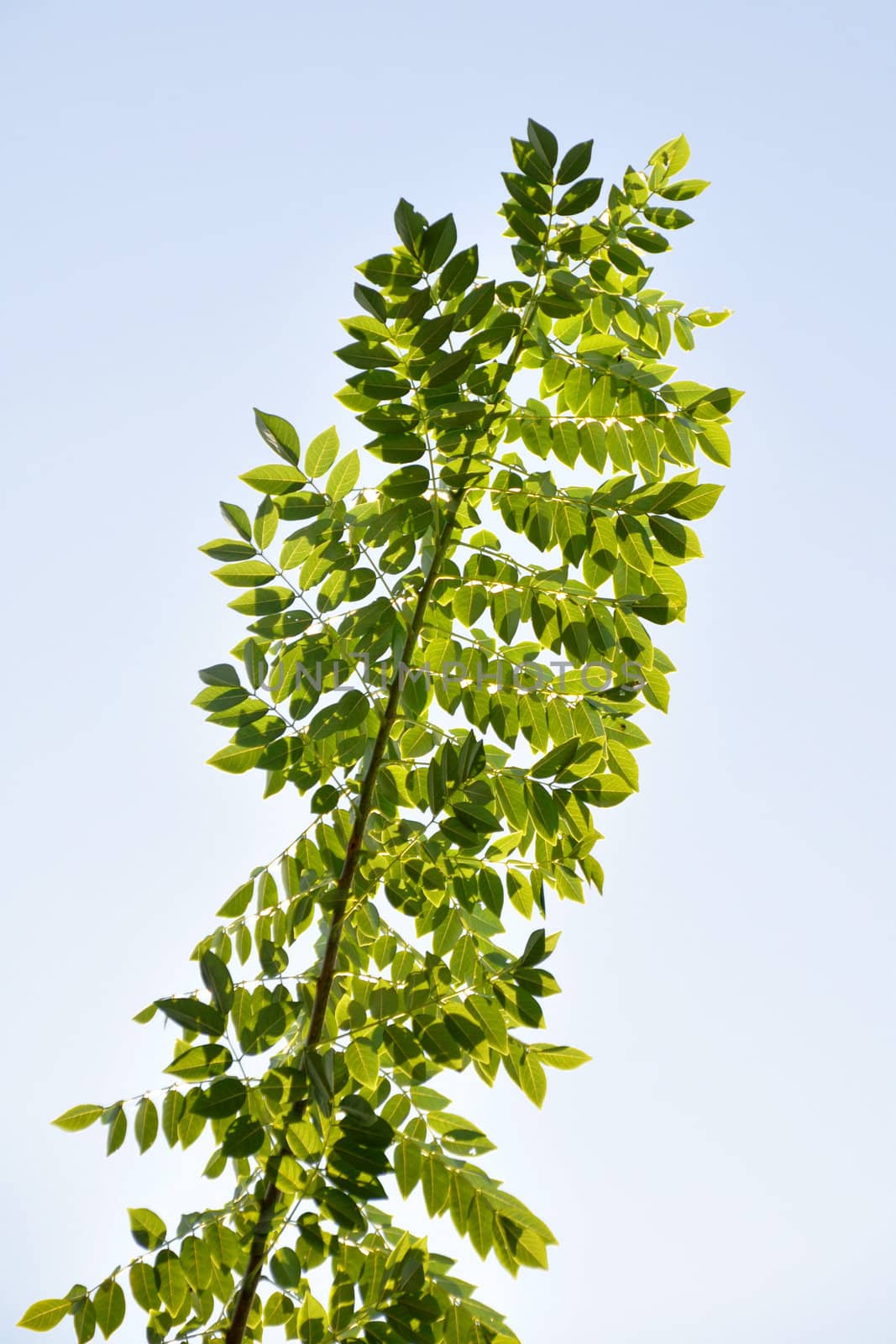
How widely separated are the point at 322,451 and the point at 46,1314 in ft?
4.63

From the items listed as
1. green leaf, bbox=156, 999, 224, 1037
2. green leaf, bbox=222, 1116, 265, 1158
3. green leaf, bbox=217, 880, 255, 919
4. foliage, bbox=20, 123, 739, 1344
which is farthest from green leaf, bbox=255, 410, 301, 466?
green leaf, bbox=222, 1116, 265, 1158

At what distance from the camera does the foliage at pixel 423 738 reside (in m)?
1.53

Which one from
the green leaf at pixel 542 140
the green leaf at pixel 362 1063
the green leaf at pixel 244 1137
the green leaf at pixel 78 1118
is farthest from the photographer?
the green leaf at pixel 542 140

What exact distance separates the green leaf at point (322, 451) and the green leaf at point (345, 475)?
21 millimetres

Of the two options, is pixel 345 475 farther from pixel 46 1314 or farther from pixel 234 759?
pixel 46 1314

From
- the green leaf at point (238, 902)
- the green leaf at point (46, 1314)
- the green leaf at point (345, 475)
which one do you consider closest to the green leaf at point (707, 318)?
the green leaf at point (345, 475)

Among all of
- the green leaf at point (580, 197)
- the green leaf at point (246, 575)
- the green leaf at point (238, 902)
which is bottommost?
the green leaf at point (238, 902)

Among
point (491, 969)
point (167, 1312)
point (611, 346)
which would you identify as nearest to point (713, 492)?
point (611, 346)

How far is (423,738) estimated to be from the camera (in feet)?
6.07

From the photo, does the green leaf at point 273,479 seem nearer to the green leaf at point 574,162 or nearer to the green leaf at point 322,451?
the green leaf at point 322,451

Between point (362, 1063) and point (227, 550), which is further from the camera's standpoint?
point (227, 550)

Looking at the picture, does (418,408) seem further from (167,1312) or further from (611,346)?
(167,1312)

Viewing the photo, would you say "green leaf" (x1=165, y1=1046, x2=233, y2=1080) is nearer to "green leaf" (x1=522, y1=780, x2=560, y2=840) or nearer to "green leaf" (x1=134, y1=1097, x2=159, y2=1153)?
"green leaf" (x1=134, y1=1097, x2=159, y2=1153)

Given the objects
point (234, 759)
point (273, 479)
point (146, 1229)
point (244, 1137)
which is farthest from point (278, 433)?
point (146, 1229)
